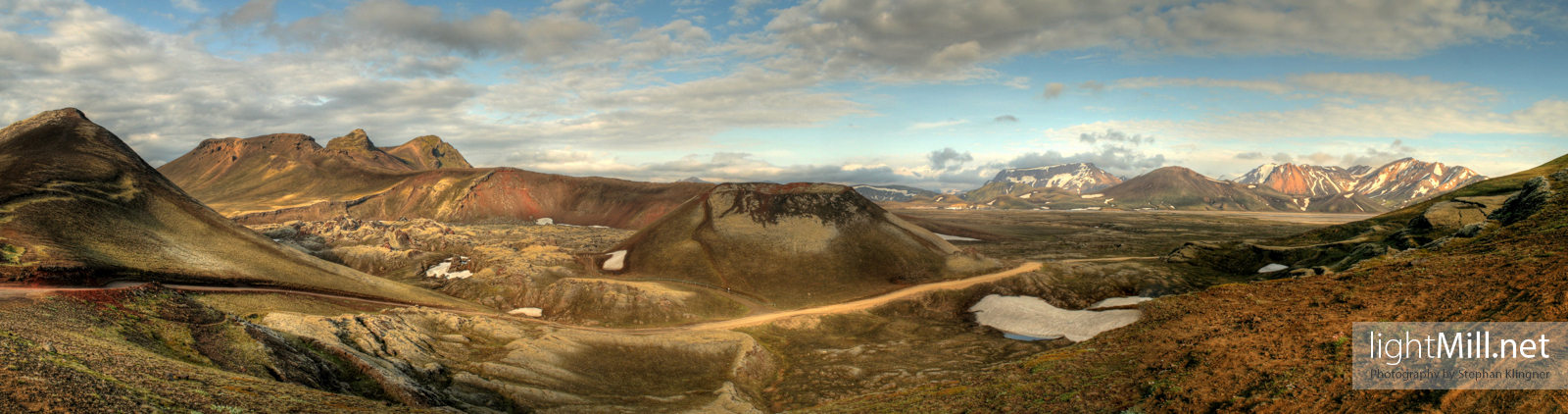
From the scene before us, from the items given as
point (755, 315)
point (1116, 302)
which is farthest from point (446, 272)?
point (1116, 302)

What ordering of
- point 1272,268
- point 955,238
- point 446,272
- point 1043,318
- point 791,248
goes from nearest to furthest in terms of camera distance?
point 1043,318
point 1272,268
point 791,248
point 446,272
point 955,238

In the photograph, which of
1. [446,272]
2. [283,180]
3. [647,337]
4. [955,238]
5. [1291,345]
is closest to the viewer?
[1291,345]

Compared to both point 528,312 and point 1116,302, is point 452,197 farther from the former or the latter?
point 1116,302

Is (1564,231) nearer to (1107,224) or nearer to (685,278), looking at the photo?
(685,278)

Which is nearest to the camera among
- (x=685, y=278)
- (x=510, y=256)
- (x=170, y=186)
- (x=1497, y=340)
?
(x=1497, y=340)

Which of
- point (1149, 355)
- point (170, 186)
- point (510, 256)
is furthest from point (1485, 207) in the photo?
point (170, 186)

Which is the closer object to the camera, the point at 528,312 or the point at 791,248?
the point at 528,312

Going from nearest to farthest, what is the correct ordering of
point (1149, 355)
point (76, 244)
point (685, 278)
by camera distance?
point (1149, 355) → point (76, 244) → point (685, 278)

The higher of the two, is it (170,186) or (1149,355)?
(170,186)
